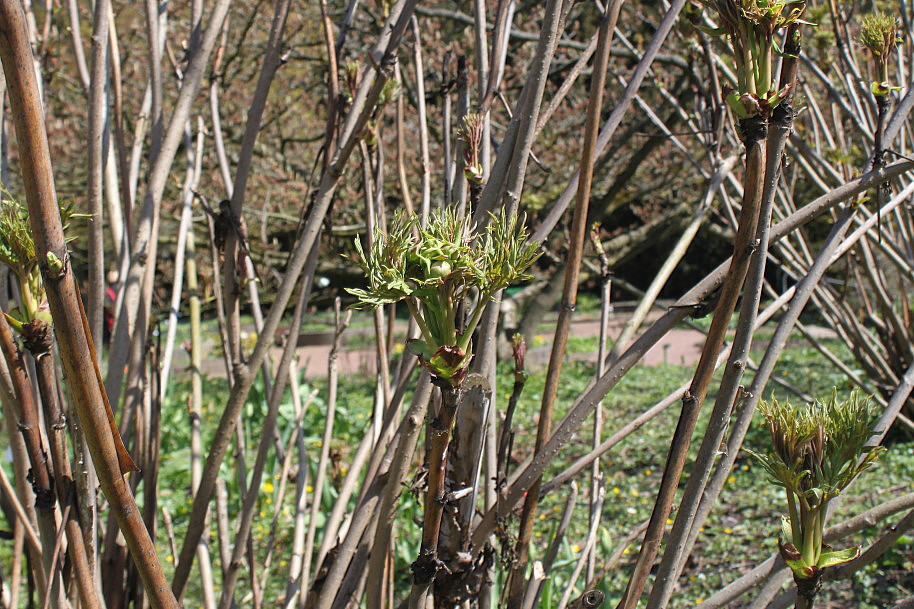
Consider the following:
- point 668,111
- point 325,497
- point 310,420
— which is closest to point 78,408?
point 325,497

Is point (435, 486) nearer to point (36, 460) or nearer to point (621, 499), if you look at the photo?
point (36, 460)

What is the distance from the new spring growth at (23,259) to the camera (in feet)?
2.53

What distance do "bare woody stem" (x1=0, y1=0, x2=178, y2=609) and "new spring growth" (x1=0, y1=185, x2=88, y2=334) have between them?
0.21m

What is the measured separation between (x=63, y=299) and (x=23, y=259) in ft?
0.80

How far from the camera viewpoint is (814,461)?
72 centimetres

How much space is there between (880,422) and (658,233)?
7.06 m

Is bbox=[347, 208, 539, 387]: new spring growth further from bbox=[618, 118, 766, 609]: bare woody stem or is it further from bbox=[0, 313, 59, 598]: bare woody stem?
bbox=[0, 313, 59, 598]: bare woody stem

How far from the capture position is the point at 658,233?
775 centimetres

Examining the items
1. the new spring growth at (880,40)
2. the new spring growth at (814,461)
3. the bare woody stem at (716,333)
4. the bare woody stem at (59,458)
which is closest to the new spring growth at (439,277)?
the bare woody stem at (716,333)

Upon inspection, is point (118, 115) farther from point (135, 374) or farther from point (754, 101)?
point (754, 101)

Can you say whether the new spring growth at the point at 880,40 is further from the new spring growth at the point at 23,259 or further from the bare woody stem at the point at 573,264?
the new spring growth at the point at 23,259

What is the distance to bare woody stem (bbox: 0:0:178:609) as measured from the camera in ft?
1.73

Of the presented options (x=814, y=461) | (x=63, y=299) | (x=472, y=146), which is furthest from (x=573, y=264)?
(x=63, y=299)

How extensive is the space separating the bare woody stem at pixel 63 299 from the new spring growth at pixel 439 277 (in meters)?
0.22
